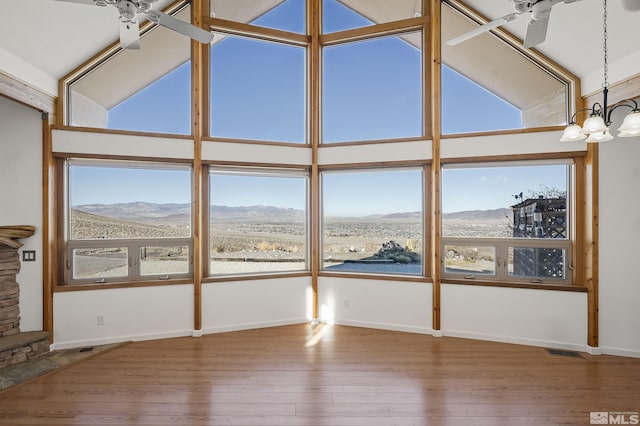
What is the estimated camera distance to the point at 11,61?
3.24m

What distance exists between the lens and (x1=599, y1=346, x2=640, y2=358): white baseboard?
3719 mm

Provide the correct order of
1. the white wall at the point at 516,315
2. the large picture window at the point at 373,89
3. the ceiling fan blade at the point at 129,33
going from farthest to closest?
the large picture window at the point at 373,89 → the white wall at the point at 516,315 → the ceiling fan blade at the point at 129,33

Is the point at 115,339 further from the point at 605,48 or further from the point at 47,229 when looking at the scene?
the point at 605,48

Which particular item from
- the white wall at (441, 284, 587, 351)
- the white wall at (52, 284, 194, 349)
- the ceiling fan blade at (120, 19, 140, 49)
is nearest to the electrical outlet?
the white wall at (52, 284, 194, 349)

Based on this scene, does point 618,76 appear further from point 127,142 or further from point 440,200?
point 127,142

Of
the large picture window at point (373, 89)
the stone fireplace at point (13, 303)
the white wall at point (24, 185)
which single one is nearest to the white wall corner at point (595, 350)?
the large picture window at point (373, 89)

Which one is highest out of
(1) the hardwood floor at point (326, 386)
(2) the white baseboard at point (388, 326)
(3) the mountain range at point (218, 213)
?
(3) the mountain range at point (218, 213)

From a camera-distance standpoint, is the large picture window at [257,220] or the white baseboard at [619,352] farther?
the large picture window at [257,220]

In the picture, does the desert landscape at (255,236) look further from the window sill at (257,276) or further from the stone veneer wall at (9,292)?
the stone veneer wall at (9,292)

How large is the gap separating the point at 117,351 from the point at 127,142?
2356 millimetres

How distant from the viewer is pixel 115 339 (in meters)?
4.09

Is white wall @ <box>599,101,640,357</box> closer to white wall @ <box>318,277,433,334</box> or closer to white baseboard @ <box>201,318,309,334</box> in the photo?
white wall @ <box>318,277,433,334</box>

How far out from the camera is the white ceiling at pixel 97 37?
10.1ft

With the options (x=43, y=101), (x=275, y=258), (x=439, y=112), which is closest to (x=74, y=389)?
(x=275, y=258)
